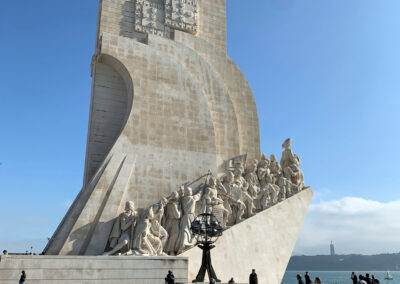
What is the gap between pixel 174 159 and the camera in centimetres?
999

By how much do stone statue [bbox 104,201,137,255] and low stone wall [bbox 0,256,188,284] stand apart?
60 centimetres

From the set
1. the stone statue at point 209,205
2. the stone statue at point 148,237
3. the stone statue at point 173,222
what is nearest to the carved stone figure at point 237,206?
the stone statue at point 209,205

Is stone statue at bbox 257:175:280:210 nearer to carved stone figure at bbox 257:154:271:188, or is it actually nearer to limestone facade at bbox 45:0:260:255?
carved stone figure at bbox 257:154:271:188

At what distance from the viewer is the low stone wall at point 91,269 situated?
270 inches

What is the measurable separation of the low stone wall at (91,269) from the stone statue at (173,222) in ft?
2.79

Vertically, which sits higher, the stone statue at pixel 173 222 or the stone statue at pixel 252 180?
the stone statue at pixel 252 180

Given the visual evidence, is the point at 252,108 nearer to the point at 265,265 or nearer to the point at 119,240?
the point at 265,265

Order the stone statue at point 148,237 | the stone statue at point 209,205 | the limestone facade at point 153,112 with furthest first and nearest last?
the limestone facade at point 153,112 → the stone statue at point 209,205 → the stone statue at point 148,237

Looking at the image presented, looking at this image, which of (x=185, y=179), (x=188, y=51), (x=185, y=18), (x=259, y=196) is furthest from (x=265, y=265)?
(x=185, y=18)

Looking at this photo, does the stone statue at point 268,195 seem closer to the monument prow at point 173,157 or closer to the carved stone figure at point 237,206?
the monument prow at point 173,157

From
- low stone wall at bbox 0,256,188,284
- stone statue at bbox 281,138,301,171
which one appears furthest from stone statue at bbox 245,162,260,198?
low stone wall at bbox 0,256,188,284

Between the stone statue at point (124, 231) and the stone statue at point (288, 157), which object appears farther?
the stone statue at point (288, 157)

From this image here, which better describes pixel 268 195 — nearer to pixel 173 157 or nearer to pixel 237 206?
pixel 237 206

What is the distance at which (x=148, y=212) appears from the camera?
851 cm
